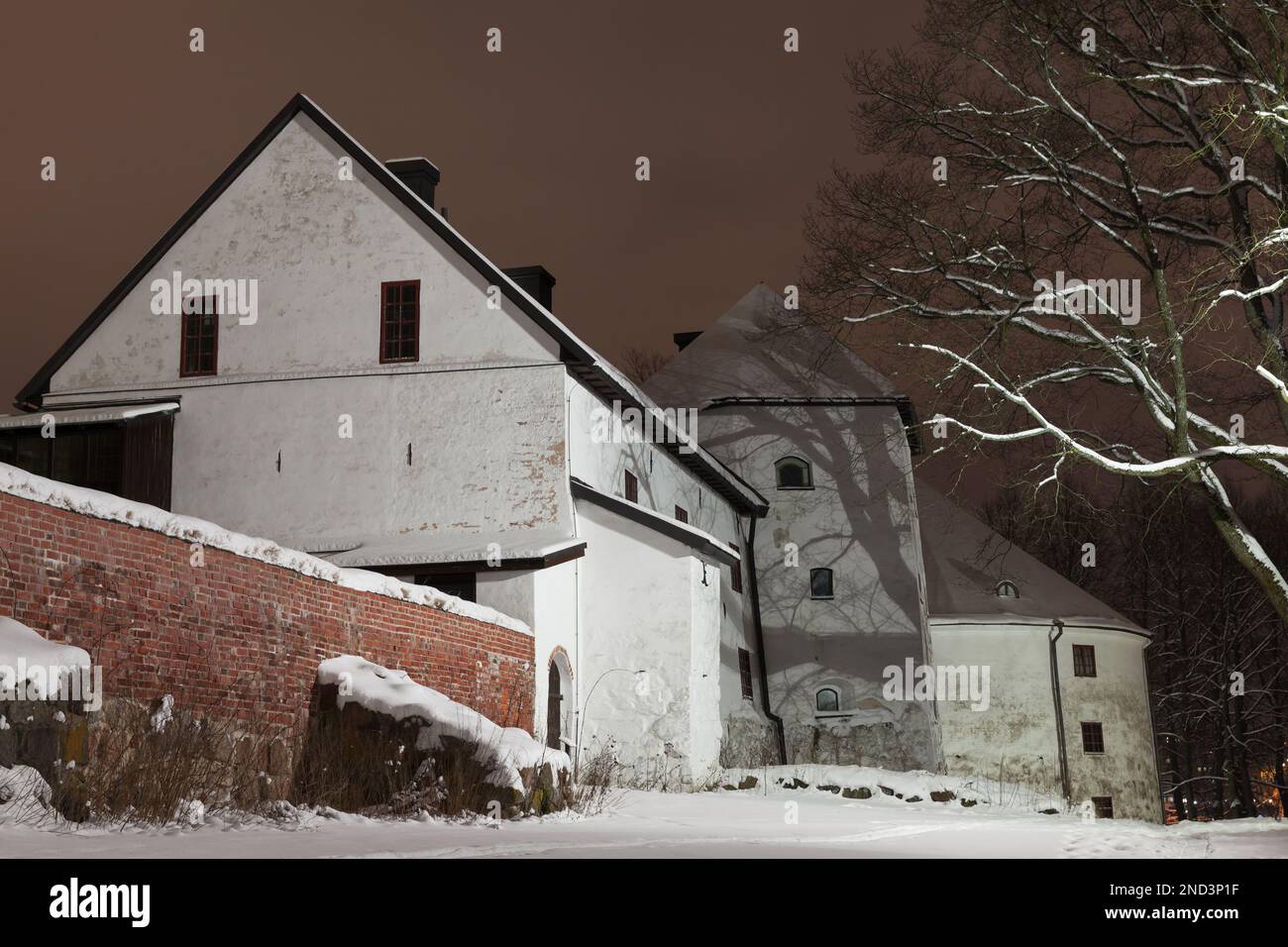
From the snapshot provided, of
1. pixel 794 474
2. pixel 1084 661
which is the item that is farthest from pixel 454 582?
pixel 1084 661

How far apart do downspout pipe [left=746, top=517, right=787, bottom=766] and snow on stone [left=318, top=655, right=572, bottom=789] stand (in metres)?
15.7

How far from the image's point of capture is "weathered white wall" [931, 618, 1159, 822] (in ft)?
104

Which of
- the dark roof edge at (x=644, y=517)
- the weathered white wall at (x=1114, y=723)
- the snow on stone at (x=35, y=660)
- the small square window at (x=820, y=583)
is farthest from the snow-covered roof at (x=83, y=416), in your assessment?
the weathered white wall at (x=1114, y=723)

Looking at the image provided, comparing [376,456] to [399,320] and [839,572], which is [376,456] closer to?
[399,320]

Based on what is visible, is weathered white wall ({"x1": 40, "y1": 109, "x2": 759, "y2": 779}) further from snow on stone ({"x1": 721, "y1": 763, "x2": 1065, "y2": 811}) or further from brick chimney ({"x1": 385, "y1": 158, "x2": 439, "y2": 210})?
brick chimney ({"x1": 385, "y1": 158, "x2": 439, "y2": 210})

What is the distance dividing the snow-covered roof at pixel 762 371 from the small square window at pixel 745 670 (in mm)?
6177

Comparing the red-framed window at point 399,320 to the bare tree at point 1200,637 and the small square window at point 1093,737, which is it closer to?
the small square window at point 1093,737

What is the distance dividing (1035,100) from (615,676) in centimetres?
1092

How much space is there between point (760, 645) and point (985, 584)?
740 cm

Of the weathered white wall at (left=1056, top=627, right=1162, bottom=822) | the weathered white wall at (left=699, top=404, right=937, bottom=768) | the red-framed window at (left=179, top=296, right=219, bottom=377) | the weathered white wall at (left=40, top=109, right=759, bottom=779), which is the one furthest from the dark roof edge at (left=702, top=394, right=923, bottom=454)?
the red-framed window at (left=179, top=296, right=219, bottom=377)

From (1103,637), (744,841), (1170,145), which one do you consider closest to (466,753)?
(744,841)

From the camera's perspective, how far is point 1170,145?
66.8ft
